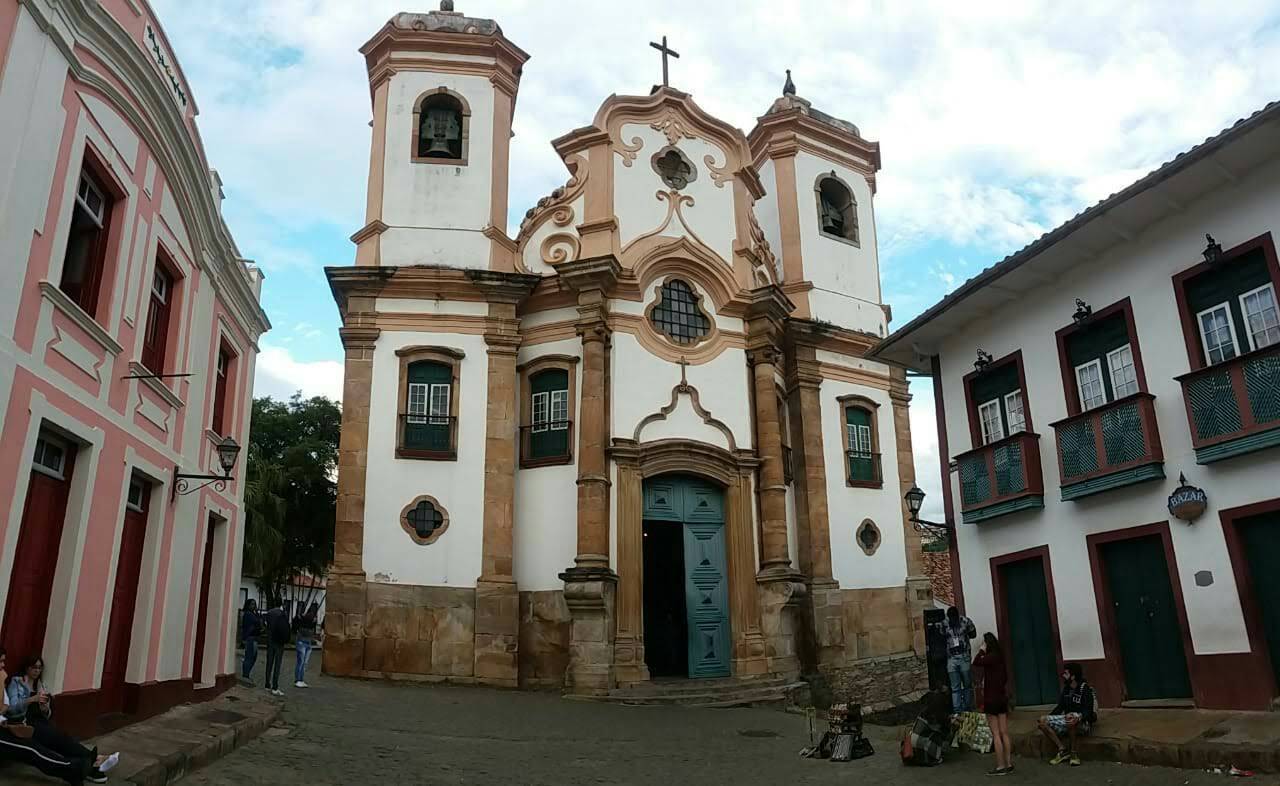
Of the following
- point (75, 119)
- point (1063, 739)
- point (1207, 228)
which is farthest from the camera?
point (1207, 228)

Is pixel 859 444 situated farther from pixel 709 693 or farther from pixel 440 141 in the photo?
pixel 440 141

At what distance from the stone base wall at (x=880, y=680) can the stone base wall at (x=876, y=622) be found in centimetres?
20

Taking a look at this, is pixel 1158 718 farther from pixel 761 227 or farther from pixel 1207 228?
pixel 761 227

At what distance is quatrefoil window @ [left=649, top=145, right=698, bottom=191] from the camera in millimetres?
20594

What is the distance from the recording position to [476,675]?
55.6ft

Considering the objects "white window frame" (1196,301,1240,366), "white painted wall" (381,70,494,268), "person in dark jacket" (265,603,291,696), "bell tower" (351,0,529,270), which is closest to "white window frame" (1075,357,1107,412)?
"white window frame" (1196,301,1240,366)

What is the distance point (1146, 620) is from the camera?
35.3 feet

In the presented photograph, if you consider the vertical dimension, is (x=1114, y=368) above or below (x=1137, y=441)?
above

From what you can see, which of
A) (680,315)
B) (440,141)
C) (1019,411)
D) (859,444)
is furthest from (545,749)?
(440,141)

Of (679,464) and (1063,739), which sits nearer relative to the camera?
(1063,739)

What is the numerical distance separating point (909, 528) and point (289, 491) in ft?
66.2

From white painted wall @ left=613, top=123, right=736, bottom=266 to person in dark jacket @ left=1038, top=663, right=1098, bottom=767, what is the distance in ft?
40.3

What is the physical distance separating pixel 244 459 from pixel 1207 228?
13.8 metres

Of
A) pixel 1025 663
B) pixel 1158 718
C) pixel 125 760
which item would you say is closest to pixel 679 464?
pixel 1025 663
